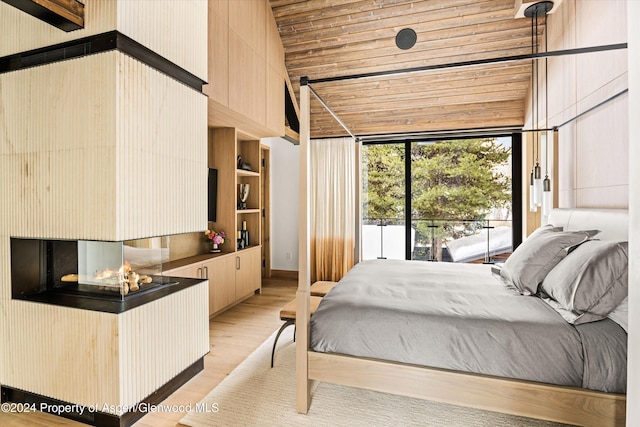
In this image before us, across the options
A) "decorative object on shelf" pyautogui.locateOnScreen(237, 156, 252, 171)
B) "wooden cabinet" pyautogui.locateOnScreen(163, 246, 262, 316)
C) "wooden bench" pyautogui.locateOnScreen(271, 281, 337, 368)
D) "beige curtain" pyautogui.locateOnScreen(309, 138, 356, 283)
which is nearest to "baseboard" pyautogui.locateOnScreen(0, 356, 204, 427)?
"wooden bench" pyautogui.locateOnScreen(271, 281, 337, 368)

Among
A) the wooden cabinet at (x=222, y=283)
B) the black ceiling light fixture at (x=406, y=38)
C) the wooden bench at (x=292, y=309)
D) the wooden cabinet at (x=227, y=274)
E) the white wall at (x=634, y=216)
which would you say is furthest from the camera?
the black ceiling light fixture at (x=406, y=38)

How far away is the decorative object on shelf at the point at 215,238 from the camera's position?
3.92 meters

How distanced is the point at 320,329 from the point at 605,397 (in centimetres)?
141

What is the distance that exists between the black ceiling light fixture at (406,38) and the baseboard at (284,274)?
12.1 feet

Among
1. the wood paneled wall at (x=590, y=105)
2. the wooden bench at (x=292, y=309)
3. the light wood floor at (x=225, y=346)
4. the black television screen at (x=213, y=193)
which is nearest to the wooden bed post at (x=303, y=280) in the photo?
the wooden bench at (x=292, y=309)

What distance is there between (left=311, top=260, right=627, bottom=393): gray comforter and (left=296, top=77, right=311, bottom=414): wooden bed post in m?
0.08

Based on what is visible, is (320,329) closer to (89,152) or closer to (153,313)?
(153,313)

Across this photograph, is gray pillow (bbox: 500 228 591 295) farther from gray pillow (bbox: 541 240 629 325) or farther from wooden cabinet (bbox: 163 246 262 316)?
wooden cabinet (bbox: 163 246 262 316)

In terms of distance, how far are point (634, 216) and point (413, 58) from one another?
3.73m

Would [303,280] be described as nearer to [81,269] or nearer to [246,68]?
[81,269]

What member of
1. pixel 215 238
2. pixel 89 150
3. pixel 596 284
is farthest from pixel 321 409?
pixel 215 238

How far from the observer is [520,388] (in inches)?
65.3

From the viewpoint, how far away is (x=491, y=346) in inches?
67.5

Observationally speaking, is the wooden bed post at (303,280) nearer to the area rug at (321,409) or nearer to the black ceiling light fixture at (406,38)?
the area rug at (321,409)
